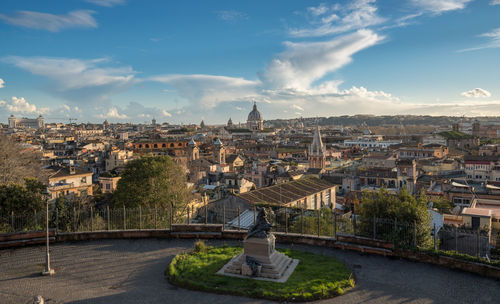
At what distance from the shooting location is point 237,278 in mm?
8672

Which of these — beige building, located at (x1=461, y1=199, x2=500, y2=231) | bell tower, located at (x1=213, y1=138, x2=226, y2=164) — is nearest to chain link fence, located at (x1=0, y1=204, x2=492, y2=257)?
beige building, located at (x1=461, y1=199, x2=500, y2=231)

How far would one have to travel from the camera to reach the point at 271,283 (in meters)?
8.34

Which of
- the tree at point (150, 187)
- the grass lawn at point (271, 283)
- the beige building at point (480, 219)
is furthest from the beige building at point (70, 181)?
the beige building at point (480, 219)

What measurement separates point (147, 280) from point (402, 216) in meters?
7.58

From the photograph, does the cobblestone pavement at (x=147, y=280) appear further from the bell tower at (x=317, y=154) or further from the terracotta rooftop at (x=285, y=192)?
the bell tower at (x=317, y=154)

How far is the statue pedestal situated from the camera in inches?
343

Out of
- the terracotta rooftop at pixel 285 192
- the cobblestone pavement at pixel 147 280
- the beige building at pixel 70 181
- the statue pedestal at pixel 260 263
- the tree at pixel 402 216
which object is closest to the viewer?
the cobblestone pavement at pixel 147 280

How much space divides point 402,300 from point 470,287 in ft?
6.04

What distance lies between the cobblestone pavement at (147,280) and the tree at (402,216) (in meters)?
0.85

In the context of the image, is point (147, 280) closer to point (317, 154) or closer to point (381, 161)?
point (317, 154)

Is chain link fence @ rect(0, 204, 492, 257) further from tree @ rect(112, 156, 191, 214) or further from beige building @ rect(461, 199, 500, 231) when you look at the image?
beige building @ rect(461, 199, 500, 231)

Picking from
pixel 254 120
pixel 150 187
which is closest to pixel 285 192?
pixel 150 187

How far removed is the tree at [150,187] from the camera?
1978 cm

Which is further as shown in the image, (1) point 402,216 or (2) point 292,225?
(2) point 292,225
